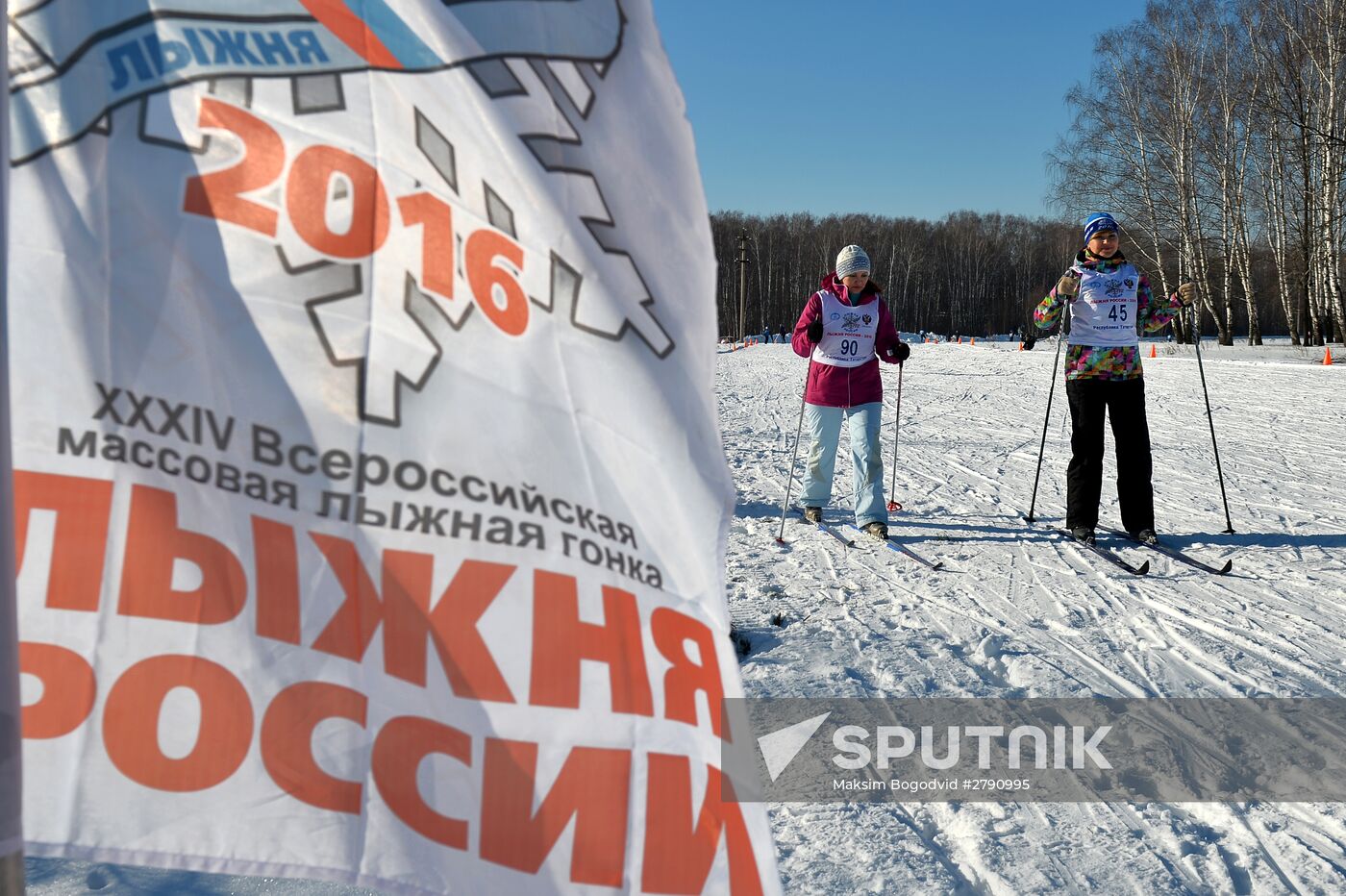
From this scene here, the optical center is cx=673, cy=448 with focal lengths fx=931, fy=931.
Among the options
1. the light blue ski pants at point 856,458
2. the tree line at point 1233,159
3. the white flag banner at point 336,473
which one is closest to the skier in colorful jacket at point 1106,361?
the light blue ski pants at point 856,458

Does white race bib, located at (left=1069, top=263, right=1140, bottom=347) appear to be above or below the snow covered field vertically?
above

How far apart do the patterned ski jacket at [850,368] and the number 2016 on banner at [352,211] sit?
15.6 feet

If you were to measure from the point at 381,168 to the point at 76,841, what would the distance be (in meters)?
0.87

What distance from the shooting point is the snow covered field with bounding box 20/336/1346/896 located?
232 centimetres

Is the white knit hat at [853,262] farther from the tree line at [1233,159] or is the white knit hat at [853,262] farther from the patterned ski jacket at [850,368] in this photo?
A: the tree line at [1233,159]

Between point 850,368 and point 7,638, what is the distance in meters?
5.36

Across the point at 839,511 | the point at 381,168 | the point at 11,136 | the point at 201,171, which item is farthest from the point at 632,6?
the point at 839,511

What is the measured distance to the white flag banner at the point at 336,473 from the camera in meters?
1.08

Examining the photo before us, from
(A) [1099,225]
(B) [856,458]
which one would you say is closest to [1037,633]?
(B) [856,458]

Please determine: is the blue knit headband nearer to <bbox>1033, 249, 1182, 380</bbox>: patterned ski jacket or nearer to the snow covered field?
<bbox>1033, 249, 1182, 380</bbox>: patterned ski jacket

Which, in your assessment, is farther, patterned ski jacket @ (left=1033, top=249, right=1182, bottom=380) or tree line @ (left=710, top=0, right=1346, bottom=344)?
tree line @ (left=710, top=0, right=1346, bottom=344)

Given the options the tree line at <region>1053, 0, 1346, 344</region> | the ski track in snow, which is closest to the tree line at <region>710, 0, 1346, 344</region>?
the tree line at <region>1053, 0, 1346, 344</region>

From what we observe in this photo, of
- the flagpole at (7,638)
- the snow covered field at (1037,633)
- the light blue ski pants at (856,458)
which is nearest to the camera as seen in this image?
the flagpole at (7,638)

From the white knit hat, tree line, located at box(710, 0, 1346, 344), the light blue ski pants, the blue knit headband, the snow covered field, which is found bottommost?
the snow covered field
